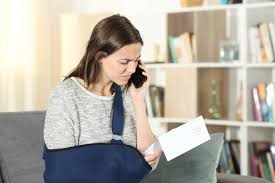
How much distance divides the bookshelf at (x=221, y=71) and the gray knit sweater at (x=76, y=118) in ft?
6.22

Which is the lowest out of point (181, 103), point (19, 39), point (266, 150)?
point (266, 150)

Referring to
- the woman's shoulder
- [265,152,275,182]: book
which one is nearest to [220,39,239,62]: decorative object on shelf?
[265,152,275,182]: book

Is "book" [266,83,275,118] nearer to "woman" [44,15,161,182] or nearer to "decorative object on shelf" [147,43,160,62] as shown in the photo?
"decorative object on shelf" [147,43,160,62]

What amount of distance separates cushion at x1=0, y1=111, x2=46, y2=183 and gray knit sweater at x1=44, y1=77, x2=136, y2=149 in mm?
460

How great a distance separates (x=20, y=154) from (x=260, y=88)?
188 cm

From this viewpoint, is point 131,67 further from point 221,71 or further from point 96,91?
point 221,71

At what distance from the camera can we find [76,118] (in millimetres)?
1673

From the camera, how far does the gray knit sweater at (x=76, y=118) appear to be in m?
1.63

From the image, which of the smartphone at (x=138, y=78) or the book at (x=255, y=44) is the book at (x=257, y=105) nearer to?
the book at (x=255, y=44)

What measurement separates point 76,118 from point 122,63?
0.21m

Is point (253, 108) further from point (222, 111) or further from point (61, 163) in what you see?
point (61, 163)

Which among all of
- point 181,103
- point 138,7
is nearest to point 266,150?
point 181,103

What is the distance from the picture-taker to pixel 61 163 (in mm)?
1591

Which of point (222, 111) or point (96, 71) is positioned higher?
point (96, 71)
